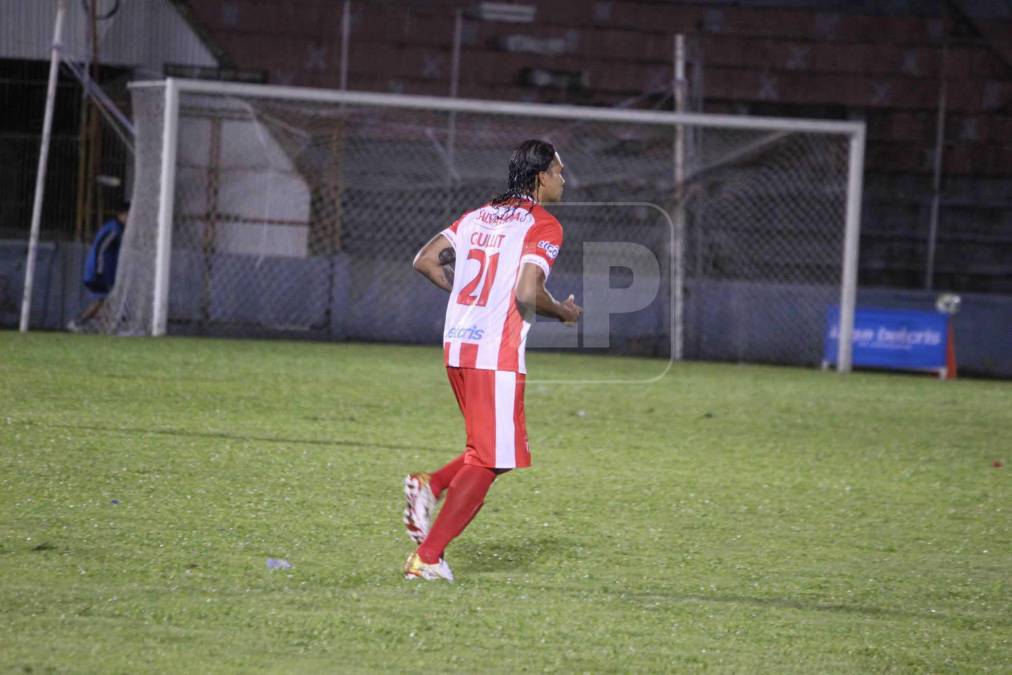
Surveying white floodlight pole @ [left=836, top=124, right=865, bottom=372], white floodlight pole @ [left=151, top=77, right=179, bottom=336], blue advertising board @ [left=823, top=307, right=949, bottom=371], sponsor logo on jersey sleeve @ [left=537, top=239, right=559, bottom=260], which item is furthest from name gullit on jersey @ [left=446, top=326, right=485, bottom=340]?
blue advertising board @ [left=823, top=307, right=949, bottom=371]

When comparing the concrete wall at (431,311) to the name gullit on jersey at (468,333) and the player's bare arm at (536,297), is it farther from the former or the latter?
the player's bare arm at (536,297)

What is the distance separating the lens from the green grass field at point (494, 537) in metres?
3.85

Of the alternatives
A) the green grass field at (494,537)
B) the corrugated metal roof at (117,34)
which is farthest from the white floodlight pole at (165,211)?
the green grass field at (494,537)

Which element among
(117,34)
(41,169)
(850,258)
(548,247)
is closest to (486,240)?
(548,247)

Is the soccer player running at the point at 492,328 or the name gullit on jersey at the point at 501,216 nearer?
the soccer player running at the point at 492,328

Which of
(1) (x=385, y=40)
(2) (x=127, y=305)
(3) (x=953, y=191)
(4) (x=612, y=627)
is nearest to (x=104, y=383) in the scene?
(2) (x=127, y=305)

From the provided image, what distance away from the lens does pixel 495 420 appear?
466 centimetres

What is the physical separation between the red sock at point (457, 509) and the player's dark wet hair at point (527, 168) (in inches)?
37.8

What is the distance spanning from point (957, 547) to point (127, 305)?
1108 cm

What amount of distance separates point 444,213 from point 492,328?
40.2 feet

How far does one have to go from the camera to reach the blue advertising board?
15508mm

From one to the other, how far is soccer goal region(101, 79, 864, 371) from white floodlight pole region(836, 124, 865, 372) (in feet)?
0.07

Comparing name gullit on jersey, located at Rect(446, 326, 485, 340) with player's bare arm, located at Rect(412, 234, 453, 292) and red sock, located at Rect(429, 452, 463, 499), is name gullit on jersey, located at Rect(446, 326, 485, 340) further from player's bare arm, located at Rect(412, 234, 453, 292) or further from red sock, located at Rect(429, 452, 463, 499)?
red sock, located at Rect(429, 452, 463, 499)

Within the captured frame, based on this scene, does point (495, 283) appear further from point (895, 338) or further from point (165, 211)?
point (895, 338)
